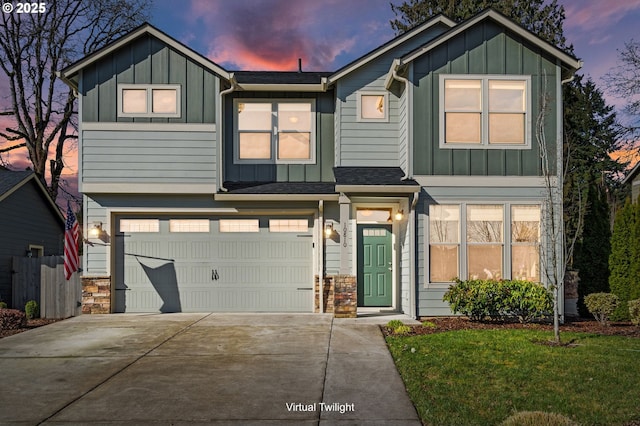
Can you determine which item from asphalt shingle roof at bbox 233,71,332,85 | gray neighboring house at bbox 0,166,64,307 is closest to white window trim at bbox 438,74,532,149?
asphalt shingle roof at bbox 233,71,332,85

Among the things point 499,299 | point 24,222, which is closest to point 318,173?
point 499,299

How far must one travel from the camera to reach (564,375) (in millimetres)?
6586

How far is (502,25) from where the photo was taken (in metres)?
11.2

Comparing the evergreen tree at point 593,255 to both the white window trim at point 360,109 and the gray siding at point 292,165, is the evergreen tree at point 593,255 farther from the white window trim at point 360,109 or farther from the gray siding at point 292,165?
the gray siding at point 292,165

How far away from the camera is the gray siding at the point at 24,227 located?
47.9 ft

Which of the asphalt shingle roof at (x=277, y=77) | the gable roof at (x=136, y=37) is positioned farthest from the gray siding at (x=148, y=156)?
the asphalt shingle roof at (x=277, y=77)

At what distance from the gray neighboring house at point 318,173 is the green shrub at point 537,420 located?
6036 millimetres

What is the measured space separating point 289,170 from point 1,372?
731 cm

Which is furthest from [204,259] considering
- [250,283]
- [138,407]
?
[138,407]

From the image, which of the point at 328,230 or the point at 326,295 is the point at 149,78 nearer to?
the point at 328,230

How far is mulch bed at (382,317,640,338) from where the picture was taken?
965 centimetres

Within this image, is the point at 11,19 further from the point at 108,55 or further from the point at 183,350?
the point at 183,350

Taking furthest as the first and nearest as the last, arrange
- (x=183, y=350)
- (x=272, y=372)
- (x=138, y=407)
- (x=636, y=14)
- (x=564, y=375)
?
(x=636, y=14) < (x=183, y=350) < (x=272, y=372) < (x=564, y=375) < (x=138, y=407)

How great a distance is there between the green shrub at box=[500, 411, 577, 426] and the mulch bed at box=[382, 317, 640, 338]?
4.49 metres
